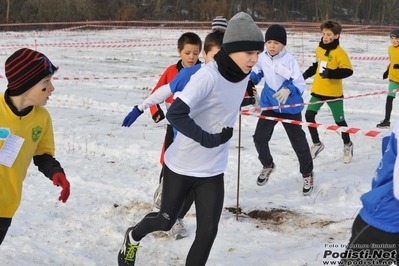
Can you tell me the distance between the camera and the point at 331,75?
22.6 ft

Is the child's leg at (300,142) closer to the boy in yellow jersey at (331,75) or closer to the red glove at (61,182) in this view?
the boy in yellow jersey at (331,75)

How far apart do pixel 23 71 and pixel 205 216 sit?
4.99 feet

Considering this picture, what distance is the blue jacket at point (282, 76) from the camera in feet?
18.2

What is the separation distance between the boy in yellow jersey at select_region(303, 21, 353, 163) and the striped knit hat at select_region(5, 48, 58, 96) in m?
4.49

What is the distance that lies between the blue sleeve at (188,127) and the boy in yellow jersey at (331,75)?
13.1 ft

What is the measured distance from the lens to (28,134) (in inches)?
123

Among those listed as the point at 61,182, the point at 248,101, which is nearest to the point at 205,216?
the point at 61,182

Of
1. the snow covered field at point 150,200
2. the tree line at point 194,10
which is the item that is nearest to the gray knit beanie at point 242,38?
the snow covered field at point 150,200

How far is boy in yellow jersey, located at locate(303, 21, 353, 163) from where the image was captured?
22.4 feet

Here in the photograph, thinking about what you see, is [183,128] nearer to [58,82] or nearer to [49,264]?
[49,264]

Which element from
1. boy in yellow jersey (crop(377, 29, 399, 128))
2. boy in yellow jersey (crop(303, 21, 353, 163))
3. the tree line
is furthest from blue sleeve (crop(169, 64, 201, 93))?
the tree line

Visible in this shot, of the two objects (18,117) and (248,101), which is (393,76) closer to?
(248,101)

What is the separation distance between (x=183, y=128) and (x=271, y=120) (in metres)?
2.74

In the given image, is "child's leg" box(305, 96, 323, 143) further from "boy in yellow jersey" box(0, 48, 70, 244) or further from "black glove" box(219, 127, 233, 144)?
"boy in yellow jersey" box(0, 48, 70, 244)
